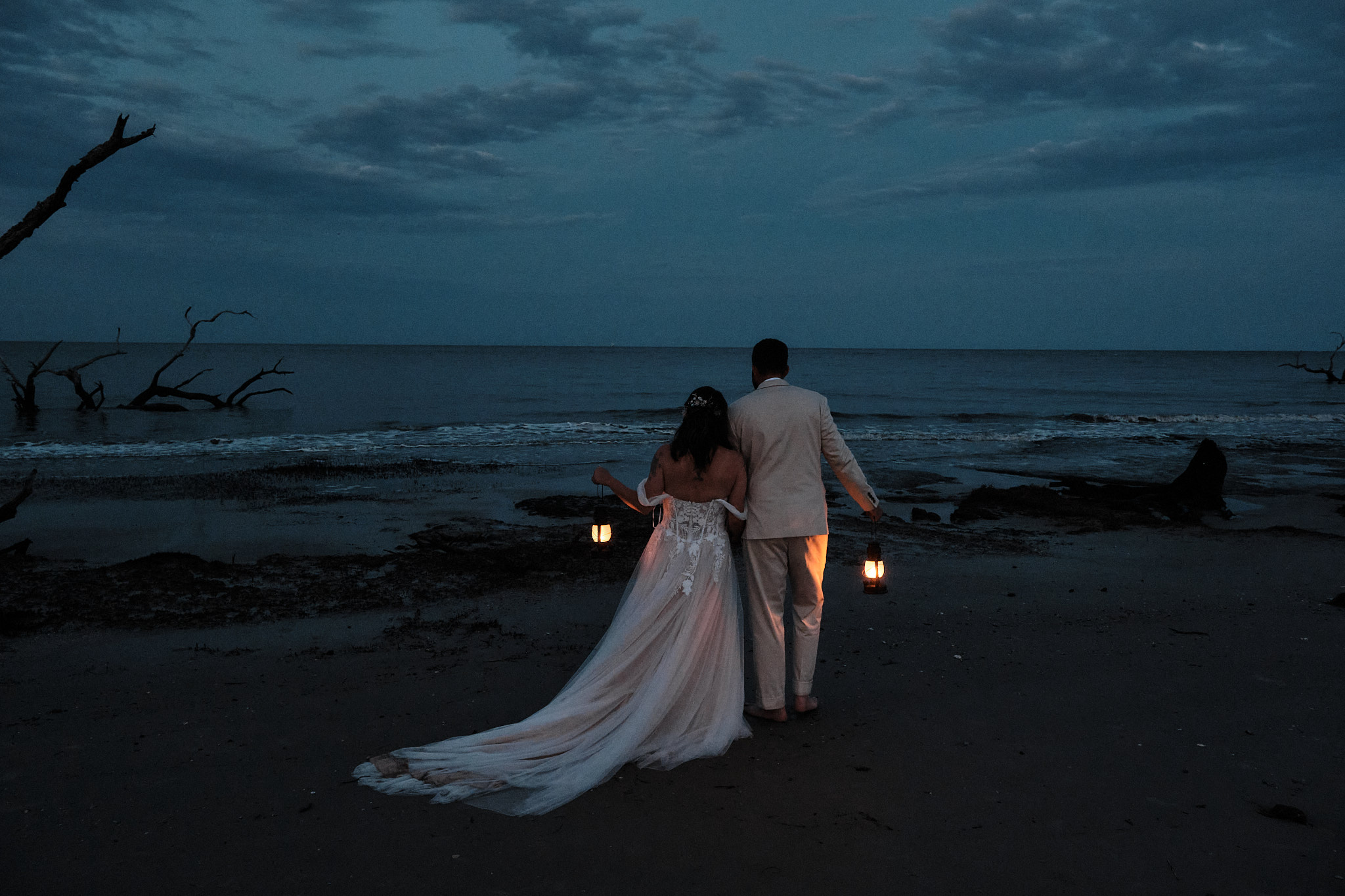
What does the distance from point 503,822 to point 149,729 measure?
2.36 meters

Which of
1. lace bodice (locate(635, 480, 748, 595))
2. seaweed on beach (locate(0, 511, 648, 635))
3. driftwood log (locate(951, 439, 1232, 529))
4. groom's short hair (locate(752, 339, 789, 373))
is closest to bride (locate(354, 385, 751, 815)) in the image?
lace bodice (locate(635, 480, 748, 595))

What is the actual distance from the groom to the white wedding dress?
0.55 feet

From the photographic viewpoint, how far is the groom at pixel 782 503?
4.72 metres

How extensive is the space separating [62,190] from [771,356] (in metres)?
5.10

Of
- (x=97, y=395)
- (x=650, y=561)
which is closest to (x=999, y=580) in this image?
(x=650, y=561)

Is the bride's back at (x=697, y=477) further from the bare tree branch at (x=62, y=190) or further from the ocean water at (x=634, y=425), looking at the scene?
the ocean water at (x=634, y=425)

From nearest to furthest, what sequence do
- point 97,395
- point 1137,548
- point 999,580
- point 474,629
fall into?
1. point 474,629
2. point 999,580
3. point 1137,548
4. point 97,395

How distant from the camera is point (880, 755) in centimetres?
452

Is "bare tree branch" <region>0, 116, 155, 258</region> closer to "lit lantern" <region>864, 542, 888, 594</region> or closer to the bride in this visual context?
the bride

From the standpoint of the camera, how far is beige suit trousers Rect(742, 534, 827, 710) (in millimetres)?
4812

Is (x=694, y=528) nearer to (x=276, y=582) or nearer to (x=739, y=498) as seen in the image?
(x=739, y=498)

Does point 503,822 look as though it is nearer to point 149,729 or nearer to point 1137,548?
point 149,729

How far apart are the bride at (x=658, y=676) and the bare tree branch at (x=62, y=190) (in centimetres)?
415

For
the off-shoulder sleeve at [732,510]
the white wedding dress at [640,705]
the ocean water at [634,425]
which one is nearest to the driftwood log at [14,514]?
the white wedding dress at [640,705]
